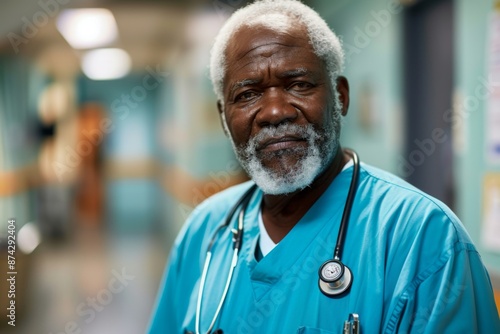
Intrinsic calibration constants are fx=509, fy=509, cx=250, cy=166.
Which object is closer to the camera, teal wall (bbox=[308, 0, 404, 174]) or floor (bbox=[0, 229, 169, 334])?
teal wall (bbox=[308, 0, 404, 174])

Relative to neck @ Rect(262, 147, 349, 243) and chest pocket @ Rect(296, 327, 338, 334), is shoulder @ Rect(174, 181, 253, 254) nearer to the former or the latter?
neck @ Rect(262, 147, 349, 243)

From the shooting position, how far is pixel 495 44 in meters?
1.48

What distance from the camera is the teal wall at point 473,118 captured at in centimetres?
156

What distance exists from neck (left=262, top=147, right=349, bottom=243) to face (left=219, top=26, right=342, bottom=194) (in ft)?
0.17

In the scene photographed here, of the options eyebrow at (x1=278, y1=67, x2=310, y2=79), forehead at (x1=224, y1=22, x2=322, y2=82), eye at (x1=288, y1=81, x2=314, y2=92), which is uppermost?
forehead at (x1=224, y1=22, x2=322, y2=82)

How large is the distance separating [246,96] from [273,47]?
4.4 inches

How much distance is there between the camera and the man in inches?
31.1

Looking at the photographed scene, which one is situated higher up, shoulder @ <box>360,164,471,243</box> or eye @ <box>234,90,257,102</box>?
eye @ <box>234,90,257,102</box>

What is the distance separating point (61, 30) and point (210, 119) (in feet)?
5.98

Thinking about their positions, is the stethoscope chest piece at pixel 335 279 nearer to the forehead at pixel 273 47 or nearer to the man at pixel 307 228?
the man at pixel 307 228

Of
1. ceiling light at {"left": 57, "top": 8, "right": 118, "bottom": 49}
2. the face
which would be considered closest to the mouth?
the face

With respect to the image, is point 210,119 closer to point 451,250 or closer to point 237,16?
point 237,16

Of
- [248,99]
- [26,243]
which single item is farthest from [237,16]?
[26,243]

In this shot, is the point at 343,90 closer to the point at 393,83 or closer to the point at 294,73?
the point at 294,73
